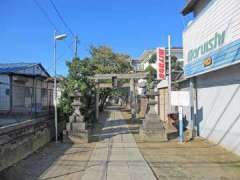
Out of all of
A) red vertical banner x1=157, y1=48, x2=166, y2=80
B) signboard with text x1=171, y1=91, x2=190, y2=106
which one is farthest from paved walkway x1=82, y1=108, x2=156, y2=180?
red vertical banner x1=157, y1=48, x2=166, y2=80

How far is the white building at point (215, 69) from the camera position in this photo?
8.84 metres

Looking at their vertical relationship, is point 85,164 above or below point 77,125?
below

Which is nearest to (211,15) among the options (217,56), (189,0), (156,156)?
(217,56)

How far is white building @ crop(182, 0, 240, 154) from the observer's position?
884 cm

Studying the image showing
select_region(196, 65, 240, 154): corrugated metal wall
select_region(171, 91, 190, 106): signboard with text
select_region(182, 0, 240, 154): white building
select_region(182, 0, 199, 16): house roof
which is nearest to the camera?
select_region(182, 0, 240, 154): white building

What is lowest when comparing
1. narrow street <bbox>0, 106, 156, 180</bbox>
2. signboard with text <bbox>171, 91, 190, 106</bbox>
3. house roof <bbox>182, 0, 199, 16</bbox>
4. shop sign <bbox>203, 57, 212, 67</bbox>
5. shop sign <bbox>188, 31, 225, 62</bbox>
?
narrow street <bbox>0, 106, 156, 180</bbox>

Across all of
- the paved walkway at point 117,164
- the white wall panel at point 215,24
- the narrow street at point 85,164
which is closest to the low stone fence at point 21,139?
the narrow street at point 85,164

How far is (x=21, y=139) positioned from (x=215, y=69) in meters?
6.88

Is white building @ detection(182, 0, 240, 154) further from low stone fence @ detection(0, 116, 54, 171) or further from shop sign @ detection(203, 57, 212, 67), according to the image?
low stone fence @ detection(0, 116, 54, 171)

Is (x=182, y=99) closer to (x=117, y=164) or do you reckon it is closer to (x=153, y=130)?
(x=153, y=130)

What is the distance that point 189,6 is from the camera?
560 inches

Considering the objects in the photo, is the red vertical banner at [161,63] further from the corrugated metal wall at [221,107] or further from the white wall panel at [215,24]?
the corrugated metal wall at [221,107]

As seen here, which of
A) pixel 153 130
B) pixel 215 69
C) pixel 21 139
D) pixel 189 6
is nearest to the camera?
pixel 21 139

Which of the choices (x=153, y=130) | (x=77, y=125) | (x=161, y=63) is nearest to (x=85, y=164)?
(x=77, y=125)
